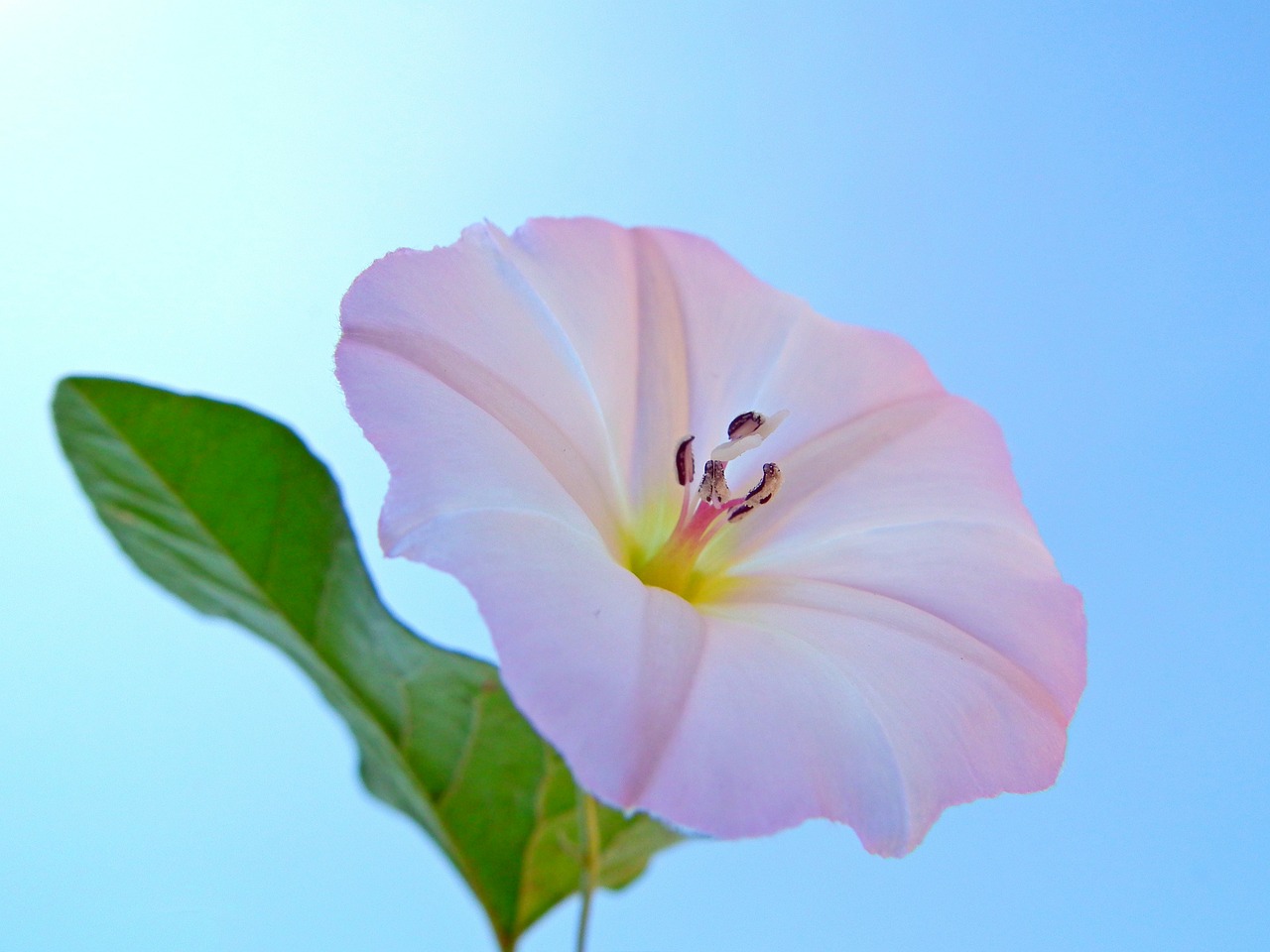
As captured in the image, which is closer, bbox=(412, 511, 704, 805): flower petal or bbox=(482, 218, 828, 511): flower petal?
bbox=(412, 511, 704, 805): flower petal

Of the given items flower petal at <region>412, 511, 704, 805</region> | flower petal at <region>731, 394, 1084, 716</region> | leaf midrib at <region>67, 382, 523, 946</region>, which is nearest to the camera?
flower petal at <region>412, 511, 704, 805</region>

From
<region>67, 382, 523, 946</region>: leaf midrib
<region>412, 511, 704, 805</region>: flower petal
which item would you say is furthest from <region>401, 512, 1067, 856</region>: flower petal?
<region>67, 382, 523, 946</region>: leaf midrib

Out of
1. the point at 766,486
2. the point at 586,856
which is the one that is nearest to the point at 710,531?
the point at 766,486

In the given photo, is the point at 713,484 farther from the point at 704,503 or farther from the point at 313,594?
the point at 313,594

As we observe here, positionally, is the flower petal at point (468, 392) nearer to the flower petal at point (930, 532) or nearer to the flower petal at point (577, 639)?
the flower petal at point (577, 639)

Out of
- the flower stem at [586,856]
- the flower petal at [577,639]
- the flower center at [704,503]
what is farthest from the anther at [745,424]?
the flower stem at [586,856]

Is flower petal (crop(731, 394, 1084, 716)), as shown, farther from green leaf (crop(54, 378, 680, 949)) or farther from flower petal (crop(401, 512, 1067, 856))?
green leaf (crop(54, 378, 680, 949))

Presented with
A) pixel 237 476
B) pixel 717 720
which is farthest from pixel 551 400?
pixel 717 720
